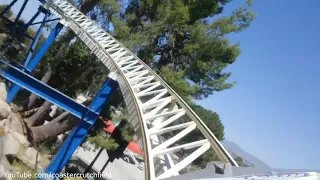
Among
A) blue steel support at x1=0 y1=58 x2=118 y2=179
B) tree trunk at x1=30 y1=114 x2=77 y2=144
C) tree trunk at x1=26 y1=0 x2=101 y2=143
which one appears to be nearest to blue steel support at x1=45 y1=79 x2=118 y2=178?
blue steel support at x1=0 y1=58 x2=118 y2=179

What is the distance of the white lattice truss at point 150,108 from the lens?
5.35 m

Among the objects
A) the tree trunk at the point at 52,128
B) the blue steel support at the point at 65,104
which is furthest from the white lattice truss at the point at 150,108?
the tree trunk at the point at 52,128

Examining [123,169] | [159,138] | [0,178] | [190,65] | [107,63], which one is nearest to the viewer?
[0,178]

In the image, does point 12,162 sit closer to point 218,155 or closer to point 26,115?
point 218,155

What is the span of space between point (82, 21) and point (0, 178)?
8842 millimetres

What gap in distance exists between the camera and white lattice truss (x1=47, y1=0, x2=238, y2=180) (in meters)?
5.35

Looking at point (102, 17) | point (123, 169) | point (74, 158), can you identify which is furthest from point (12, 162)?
point (123, 169)

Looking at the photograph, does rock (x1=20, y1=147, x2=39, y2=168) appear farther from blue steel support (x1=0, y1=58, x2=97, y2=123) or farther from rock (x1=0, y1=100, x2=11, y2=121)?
blue steel support (x1=0, y1=58, x2=97, y2=123)

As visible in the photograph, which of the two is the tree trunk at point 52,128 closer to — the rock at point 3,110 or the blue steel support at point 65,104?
the blue steel support at point 65,104

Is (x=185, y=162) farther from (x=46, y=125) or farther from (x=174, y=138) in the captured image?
(x=46, y=125)

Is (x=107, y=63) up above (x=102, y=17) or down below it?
below

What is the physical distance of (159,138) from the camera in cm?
655

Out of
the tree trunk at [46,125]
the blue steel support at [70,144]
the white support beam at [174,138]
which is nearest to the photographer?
the white support beam at [174,138]

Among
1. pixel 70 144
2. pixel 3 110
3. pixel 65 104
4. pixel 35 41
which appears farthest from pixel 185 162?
pixel 35 41
